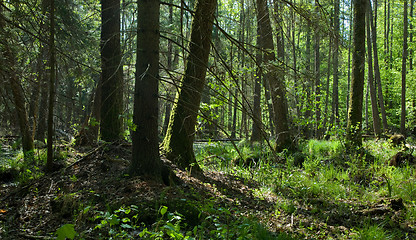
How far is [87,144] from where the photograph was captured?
8875 millimetres

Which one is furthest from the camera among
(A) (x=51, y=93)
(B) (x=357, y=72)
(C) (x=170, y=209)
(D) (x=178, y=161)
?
(B) (x=357, y=72)

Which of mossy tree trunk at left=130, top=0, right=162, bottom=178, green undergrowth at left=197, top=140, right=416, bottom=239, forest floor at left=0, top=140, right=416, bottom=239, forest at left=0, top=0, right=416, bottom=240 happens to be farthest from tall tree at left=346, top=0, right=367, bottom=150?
mossy tree trunk at left=130, top=0, right=162, bottom=178

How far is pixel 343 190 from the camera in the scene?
6355 millimetres

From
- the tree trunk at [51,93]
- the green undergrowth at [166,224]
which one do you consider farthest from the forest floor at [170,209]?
the tree trunk at [51,93]

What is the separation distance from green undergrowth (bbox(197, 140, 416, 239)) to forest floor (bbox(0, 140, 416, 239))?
1.2 inches

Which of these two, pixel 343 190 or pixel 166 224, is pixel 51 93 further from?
pixel 343 190

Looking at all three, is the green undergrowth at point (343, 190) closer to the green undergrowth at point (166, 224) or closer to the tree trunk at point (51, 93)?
the green undergrowth at point (166, 224)

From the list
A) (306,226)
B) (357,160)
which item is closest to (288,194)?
(306,226)

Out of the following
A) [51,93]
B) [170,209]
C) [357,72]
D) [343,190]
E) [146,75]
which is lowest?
[343,190]

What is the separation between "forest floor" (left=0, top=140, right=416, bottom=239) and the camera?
354 cm

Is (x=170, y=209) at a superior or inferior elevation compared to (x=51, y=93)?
inferior

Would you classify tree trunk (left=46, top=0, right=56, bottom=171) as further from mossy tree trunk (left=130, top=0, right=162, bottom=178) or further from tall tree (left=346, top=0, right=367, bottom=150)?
tall tree (left=346, top=0, right=367, bottom=150)

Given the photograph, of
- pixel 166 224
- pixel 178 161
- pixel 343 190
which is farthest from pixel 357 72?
pixel 166 224

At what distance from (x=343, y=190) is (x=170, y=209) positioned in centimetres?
408
